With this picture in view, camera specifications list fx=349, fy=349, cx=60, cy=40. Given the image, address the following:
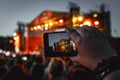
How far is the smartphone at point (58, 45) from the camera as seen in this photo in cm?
174

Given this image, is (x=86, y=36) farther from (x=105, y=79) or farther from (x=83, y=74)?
(x=83, y=74)

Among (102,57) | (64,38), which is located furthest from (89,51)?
(64,38)

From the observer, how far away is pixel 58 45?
1.81 metres

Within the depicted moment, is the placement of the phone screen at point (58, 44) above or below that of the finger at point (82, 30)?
below

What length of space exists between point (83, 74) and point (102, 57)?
5.67 metres

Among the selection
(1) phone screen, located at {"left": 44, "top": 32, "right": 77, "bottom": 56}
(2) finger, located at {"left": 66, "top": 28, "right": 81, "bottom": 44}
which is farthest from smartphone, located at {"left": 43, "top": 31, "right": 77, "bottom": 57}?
(2) finger, located at {"left": 66, "top": 28, "right": 81, "bottom": 44}

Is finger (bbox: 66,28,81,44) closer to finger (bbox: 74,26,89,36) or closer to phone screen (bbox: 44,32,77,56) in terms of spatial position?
finger (bbox: 74,26,89,36)

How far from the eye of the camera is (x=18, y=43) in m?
48.2

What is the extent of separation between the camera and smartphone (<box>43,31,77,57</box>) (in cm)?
174

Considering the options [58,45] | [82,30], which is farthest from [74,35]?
[58,45]

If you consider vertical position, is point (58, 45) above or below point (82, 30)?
below

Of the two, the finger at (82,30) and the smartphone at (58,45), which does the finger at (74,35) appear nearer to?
the finger at (82,30)

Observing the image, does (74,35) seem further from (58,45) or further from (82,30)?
(58,45)

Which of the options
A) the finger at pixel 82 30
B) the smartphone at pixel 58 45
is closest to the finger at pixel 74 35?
the finger at pixel 82 30
